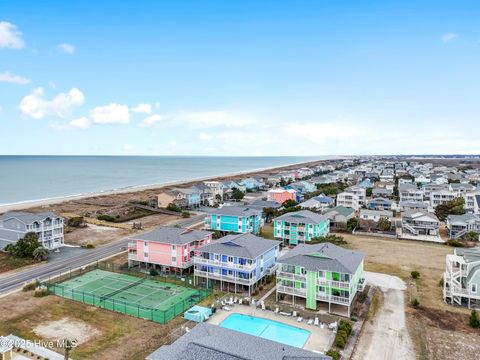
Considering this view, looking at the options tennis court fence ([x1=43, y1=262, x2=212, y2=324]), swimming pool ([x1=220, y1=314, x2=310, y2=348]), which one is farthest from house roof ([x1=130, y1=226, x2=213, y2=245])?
swimming pool ([x1=220, y1=314, x2=310, y2=348])

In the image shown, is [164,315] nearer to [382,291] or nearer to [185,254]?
[185,254]

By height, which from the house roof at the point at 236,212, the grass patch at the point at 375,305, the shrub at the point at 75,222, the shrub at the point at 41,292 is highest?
the house roof at the point at 236,212

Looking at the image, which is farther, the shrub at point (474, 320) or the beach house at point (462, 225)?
the beach house at point (462, 225)

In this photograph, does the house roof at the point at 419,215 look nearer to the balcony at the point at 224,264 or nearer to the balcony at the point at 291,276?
the balcony at the point at 291,276

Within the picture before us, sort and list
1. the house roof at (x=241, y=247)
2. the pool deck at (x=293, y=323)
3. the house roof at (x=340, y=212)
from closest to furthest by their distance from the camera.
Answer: the pool deck at (x=293, y=323), the house roof at (x=241, y=247), the house roof at (x=340, y=212)

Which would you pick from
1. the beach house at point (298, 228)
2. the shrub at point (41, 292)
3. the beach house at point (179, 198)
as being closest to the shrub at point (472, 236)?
the beach house at point (298, 228)

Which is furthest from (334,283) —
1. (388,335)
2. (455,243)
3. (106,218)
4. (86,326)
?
(106,218)

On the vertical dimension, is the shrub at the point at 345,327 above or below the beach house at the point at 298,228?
below
